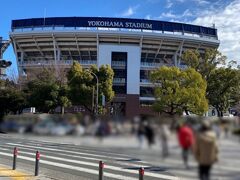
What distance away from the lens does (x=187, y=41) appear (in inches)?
3477

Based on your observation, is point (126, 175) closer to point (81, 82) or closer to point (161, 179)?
point (161, 179)

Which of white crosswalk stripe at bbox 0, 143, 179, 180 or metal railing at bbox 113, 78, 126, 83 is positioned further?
metal railing at bbox 113, 78, 126, 83

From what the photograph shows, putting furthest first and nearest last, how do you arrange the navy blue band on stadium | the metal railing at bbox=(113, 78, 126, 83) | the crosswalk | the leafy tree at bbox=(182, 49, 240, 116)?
the navy blue band on stadium
the metal railing at bbox=(113, 78, 126, 83)
the leafy tree at bbox=(182, 49, 240, 116)
the crosswalk

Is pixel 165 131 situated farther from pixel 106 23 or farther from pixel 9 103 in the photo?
pixel 106 23

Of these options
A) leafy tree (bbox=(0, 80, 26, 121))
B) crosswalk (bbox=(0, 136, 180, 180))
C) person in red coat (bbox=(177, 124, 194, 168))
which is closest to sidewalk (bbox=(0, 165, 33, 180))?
crosswalk (bbox=(0, 136, 180, 180))

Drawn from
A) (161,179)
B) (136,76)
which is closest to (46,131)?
(161,179)

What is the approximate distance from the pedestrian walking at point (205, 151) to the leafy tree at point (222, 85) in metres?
52.5

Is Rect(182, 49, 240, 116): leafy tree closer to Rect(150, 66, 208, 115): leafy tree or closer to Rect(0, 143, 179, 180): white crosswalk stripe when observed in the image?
Rect(150, 66, 208, 115): leafy tree

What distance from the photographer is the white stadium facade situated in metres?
82.0

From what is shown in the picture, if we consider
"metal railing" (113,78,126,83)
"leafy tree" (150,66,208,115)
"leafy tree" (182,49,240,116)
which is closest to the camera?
"leafy tree" (150,66,208,115)

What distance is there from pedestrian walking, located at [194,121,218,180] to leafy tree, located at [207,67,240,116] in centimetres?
5249

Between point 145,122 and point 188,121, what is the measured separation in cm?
18

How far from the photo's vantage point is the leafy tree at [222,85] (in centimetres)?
5381

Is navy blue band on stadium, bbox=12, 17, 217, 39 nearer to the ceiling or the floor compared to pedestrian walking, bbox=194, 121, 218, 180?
nearer to the ceiling
